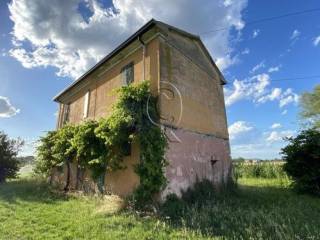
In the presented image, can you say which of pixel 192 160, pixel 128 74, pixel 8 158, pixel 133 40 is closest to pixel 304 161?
pixel 192 160

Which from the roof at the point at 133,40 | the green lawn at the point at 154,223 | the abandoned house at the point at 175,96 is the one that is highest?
the roof at the point at 133,40

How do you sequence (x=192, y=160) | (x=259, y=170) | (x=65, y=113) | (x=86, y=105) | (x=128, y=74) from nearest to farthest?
(x=192, y=160), (x=128, y=74), (x=86, y=105), (x=65, y=113), (x=259, y=170)

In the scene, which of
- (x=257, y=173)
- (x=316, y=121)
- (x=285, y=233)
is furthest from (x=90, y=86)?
(x=316, y=121)

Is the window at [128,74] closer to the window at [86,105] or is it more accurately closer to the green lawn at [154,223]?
the window at [86,105]

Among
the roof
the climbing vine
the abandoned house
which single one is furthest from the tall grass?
the climbing vine

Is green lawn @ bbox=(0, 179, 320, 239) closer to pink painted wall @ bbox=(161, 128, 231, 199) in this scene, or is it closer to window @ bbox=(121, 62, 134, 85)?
pink painted wall @ bbox=(161, 128, 231, 199)

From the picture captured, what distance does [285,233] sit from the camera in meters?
5.21

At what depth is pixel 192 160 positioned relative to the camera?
31.0 ft

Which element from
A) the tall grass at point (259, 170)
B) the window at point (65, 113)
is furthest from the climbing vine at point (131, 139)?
the tall grass at point (259, 170)

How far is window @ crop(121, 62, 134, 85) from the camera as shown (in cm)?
1028

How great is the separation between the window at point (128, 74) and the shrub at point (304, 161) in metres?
8.97

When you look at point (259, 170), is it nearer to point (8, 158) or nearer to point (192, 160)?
point (192, 160)

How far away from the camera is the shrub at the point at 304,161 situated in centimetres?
1098

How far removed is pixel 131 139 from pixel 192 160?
2.77 metres
